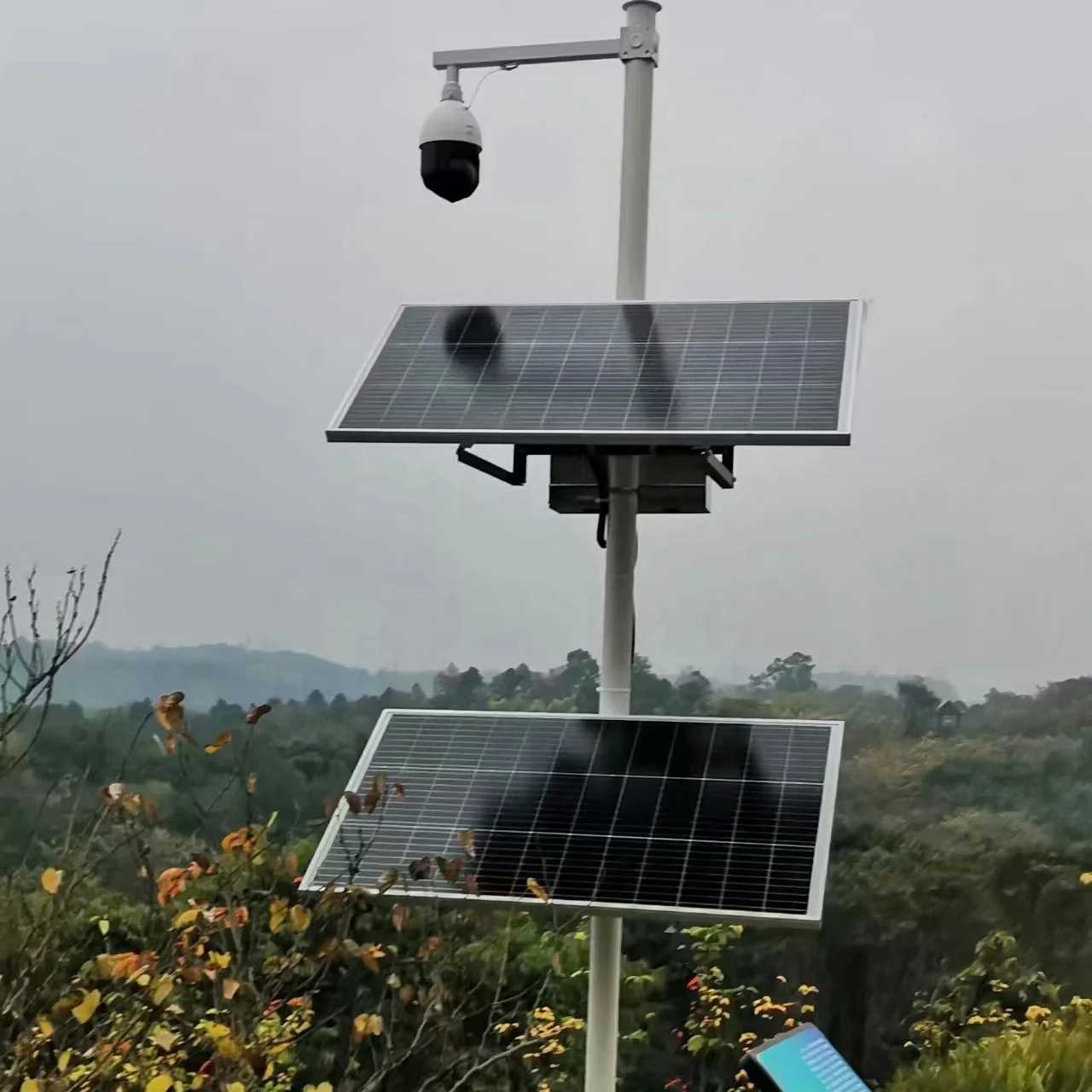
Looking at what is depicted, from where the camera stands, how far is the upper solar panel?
2207 millimetres

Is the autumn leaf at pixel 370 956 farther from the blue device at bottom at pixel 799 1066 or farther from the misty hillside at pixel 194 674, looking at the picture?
the misty hillside at pixel 194 674

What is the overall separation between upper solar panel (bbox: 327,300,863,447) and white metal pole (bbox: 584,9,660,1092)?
14cm

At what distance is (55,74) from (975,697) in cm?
298

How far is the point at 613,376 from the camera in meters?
2.42

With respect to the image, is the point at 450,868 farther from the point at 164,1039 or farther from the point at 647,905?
the point at 164,1039

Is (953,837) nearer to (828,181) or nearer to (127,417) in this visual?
(828,181)

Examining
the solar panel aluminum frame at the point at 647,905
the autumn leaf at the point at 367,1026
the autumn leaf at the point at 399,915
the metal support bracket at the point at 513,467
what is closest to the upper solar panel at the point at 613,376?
the metal support bracket at the point at 513,467

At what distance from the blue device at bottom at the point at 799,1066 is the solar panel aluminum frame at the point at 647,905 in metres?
0.22

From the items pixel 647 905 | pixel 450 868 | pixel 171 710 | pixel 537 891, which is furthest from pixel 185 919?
pixel 647 905

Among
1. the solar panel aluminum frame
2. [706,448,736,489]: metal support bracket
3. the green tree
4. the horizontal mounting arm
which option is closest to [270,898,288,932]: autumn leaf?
the solar panel aluminum frame

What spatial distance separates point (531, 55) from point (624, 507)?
870mm

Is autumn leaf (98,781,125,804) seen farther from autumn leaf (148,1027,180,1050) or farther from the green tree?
the green tree

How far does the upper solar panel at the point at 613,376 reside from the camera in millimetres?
2207

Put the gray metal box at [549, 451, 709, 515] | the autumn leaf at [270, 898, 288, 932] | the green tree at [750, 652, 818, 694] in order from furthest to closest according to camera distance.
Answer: the green tree at [750, 652, 818, 694] → the gray metal box at [549, 451, 709, 515] → the autumn leaf at [270, 898, 288, 932]
